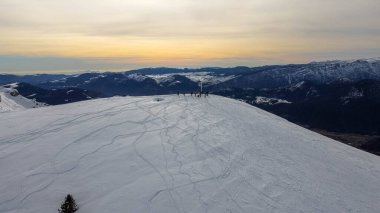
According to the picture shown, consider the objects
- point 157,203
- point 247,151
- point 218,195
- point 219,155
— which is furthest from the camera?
point 247,151

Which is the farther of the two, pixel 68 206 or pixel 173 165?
pixel 173 165

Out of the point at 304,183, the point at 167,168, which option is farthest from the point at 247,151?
the point at 167,168

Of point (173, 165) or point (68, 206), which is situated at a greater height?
point (173, 165)

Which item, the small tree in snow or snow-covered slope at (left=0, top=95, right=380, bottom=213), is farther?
snow-covered slope at (left=0, top=95, right=380, bottom=213)

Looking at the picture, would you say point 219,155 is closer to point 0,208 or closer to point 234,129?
point 234,129

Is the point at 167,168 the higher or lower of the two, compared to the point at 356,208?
higher

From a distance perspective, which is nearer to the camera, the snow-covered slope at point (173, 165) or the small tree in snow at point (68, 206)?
the small tree in snow at point (68, 206)

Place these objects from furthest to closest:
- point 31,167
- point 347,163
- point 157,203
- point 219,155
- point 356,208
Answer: point 347,163 → point 219,155 → point 31,167 → point 356,208 → point 157,203

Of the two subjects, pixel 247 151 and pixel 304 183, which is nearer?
pixel 304 183
